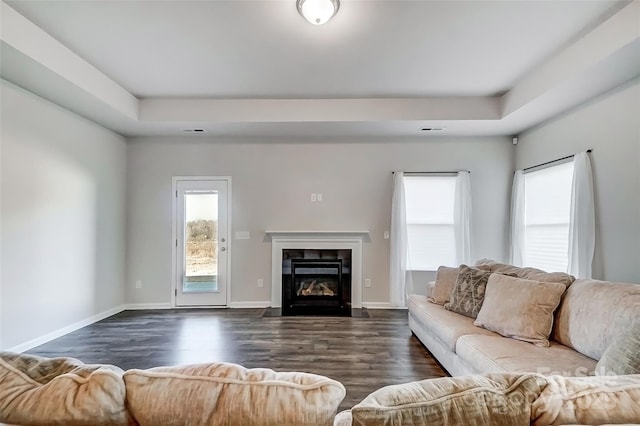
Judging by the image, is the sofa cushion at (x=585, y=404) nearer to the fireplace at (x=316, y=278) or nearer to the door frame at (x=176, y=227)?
the fireplace at (x=316, y=278)

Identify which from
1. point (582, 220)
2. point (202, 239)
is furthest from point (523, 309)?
point (202, 239)

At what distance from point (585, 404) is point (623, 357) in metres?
1.04

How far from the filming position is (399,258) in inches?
197

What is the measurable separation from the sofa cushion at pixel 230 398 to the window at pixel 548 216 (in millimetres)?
4307

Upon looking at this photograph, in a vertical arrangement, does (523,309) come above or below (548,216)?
below

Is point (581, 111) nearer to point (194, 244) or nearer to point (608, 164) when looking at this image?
point (608, 164)

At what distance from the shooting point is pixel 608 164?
3.35 meters

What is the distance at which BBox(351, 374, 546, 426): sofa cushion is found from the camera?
738 millimetres

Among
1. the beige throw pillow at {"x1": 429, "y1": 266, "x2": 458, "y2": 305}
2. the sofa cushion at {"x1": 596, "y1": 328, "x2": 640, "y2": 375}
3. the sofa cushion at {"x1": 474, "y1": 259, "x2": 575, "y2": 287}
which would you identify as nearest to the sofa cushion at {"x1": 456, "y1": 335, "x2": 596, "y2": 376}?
the sofa cushion at {"x1": 596, "y1": 328, "x2": 640, "y2": 375}

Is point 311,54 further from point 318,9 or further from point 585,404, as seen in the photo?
point 585,404

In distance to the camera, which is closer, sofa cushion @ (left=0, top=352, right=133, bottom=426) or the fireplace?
sofa cushion @ (left=0, top=352, right=133, bottom=426)

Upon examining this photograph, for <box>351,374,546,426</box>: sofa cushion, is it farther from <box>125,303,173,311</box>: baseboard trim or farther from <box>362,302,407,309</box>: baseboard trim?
<box>125,303,173,311</box>: baseboard trim

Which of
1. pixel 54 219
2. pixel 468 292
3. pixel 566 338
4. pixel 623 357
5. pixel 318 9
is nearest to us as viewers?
pixel 623 357

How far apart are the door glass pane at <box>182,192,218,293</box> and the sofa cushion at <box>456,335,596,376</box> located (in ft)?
12.7
